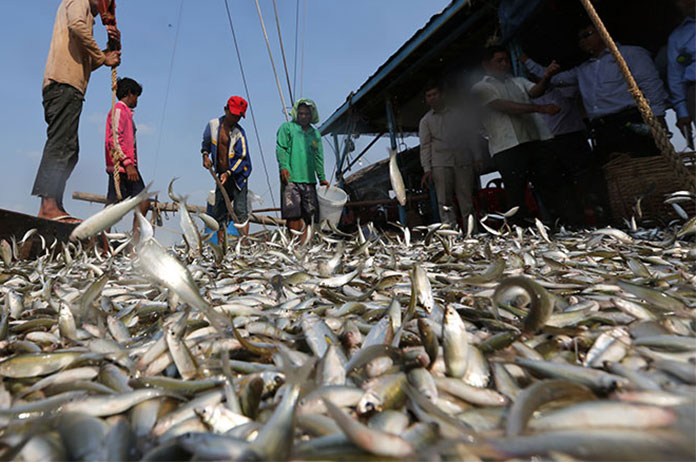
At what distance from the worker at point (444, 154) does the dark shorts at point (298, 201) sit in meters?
1.64

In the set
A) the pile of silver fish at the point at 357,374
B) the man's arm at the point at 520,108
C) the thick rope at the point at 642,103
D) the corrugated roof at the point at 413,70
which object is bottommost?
the pile of silver fish at the point at 357,374

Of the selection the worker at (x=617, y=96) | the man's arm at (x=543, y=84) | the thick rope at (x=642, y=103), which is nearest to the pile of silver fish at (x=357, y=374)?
the thick rope at (x=642, y=103)

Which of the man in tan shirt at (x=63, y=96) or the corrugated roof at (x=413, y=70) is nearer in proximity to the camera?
the man in tan shirt at (x=63, y=96)

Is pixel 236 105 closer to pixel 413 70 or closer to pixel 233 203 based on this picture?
pixel 233 203

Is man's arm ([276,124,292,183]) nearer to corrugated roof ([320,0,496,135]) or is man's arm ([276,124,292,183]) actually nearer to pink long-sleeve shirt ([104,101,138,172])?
pink long-sleeve shirt ([104,101,138,172])

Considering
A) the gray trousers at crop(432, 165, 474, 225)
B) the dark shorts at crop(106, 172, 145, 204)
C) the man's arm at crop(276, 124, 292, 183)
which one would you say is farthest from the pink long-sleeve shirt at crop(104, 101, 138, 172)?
the gray trousers at crop(432, 165, 474, 225)

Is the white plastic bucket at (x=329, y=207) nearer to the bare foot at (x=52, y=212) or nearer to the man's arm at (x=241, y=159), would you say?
the man's arm at (x=241, y=159)

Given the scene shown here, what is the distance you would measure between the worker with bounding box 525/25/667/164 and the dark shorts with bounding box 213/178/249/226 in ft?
13.7

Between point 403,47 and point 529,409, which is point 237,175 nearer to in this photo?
point 403,47

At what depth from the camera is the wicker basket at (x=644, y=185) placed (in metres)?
2.98

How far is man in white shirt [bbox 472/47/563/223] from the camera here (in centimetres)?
379

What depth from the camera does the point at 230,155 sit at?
5160 mm

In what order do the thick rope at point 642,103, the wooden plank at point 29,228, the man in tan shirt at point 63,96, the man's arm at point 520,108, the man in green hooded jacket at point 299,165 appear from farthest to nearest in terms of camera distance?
the man in green hooded jacket at point 299,165
the man's arm at point 520,108
the man in tan shirt at point 63,96
the wooden plank at point 29,228
the thick rope at point 642,103

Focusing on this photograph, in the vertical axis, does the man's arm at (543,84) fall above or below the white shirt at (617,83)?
above
